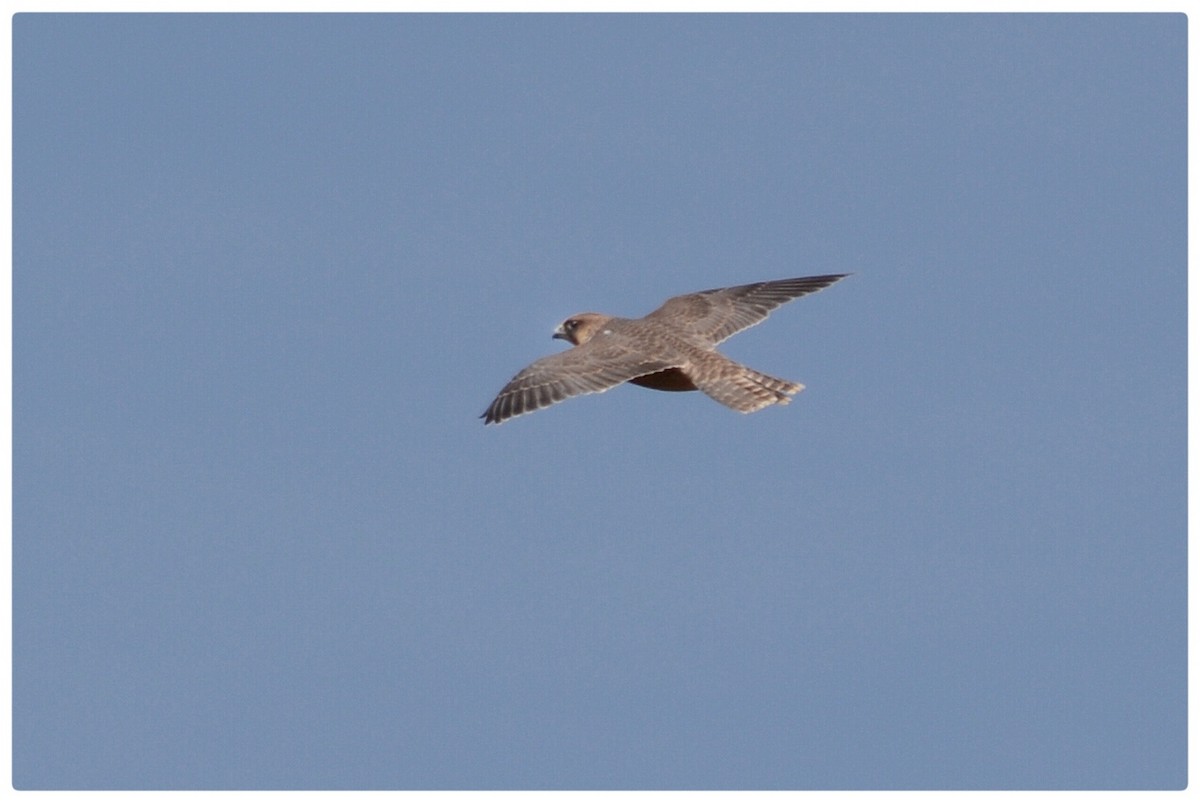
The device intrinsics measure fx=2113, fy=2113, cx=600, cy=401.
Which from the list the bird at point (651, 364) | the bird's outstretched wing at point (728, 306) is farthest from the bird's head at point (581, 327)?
the bird's outstretched wing at point (728, 306)

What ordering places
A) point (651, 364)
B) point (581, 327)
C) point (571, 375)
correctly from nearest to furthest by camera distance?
1. point (571, 375)
2. point (651, 364)
3. point (581, 327)

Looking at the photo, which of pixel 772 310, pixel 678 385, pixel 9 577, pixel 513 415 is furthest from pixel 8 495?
pixel 772 310

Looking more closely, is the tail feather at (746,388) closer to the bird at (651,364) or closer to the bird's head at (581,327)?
the bird at (651,364)

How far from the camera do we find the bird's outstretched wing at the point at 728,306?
73.8ft

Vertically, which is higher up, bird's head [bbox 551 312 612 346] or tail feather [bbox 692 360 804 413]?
bird's head [bbox 551 312 612 346]

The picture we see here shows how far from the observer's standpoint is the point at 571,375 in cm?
2053

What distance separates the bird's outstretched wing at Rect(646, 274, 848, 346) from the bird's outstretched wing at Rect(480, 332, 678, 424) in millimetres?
1322

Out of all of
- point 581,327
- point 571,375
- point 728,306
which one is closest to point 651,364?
point 571,375

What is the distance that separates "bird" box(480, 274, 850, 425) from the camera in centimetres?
2033

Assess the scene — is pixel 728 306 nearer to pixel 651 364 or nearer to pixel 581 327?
pixel 581 327

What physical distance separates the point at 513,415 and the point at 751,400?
2302mm

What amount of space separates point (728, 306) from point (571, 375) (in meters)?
3.28

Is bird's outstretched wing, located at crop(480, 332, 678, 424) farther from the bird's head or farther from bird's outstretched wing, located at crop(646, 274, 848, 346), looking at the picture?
bird's outstretched wing, located at crop(646, 274, 848, 346)

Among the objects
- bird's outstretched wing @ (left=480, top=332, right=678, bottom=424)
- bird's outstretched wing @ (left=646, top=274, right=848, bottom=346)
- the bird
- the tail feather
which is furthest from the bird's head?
the tail feather
